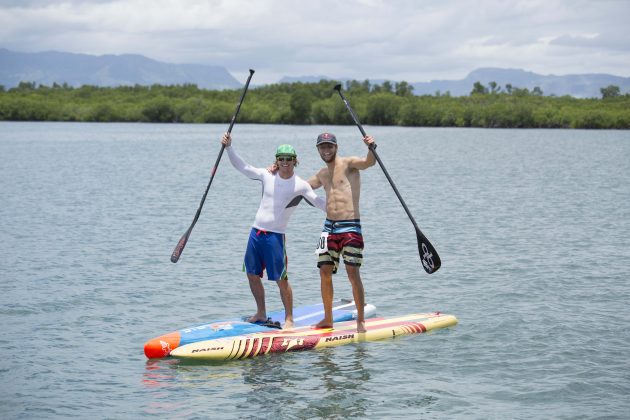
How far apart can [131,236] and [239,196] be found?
41.3 feet

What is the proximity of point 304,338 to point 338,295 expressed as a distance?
14.2 feet

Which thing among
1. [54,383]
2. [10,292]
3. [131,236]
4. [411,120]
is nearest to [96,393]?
[54,383]

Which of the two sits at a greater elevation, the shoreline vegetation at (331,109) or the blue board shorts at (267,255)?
the shoreline vegetation at (331,109)

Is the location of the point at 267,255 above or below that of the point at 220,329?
above

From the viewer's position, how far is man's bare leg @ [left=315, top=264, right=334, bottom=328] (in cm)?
1123

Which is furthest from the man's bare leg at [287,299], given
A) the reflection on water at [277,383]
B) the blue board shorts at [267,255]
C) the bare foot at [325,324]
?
the reflection on water at [277,383]

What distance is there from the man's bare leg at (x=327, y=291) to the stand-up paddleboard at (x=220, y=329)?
11.2 inches

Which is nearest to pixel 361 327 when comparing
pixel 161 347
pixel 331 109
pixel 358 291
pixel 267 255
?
pixel 358 291

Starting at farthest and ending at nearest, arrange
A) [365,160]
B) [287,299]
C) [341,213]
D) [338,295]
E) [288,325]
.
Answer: [338,295]
[288,325]
[287,299]
[341,213]
[365,160]

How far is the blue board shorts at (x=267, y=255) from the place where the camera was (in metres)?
11.3

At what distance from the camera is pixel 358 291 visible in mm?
11281

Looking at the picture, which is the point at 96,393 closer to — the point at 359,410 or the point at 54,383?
the point at 54,383

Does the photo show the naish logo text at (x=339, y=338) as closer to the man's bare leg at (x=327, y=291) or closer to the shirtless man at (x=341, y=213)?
the man's bare leg at (x=327, y=291)

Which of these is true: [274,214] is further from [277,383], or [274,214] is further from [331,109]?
[331,109]
